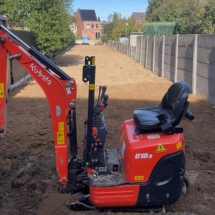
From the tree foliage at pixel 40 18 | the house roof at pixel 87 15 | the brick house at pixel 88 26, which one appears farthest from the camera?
the house roof at pixel 87 15

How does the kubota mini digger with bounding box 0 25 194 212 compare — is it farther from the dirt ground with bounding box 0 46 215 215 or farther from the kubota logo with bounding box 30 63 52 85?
the dirt ground with bounding box 0 46 215 215

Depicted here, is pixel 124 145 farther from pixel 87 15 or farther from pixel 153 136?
pixel 87 15

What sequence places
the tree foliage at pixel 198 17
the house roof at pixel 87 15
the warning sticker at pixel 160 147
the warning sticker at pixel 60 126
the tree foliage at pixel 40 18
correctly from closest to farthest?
the warning sticker at pixel 160 147, the warning sticker at pixel 60 126, the tree foliage at pixel 40 18, the tree foliage at pixel 198 17, the house roof at pixel 87 15

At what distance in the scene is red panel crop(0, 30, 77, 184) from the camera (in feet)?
12.6

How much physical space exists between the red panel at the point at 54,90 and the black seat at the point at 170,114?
0.72m

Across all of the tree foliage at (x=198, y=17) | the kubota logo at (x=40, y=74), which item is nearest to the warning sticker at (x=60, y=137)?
the kubota logo at (x=40, y=74)

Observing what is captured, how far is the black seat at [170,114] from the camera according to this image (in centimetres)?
386

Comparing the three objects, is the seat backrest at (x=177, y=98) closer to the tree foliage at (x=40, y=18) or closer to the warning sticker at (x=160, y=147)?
the warning sticker at (x=160, y=147)

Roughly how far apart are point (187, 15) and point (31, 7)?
13.3 metres

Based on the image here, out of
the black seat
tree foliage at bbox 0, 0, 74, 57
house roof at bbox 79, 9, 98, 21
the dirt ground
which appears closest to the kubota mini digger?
the black seat

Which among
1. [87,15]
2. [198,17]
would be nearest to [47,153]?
[198,17]

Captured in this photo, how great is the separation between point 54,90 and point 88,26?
123736 millimetres

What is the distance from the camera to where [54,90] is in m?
3.85

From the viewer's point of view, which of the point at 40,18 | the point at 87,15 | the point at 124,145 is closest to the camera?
the point at 124,145
